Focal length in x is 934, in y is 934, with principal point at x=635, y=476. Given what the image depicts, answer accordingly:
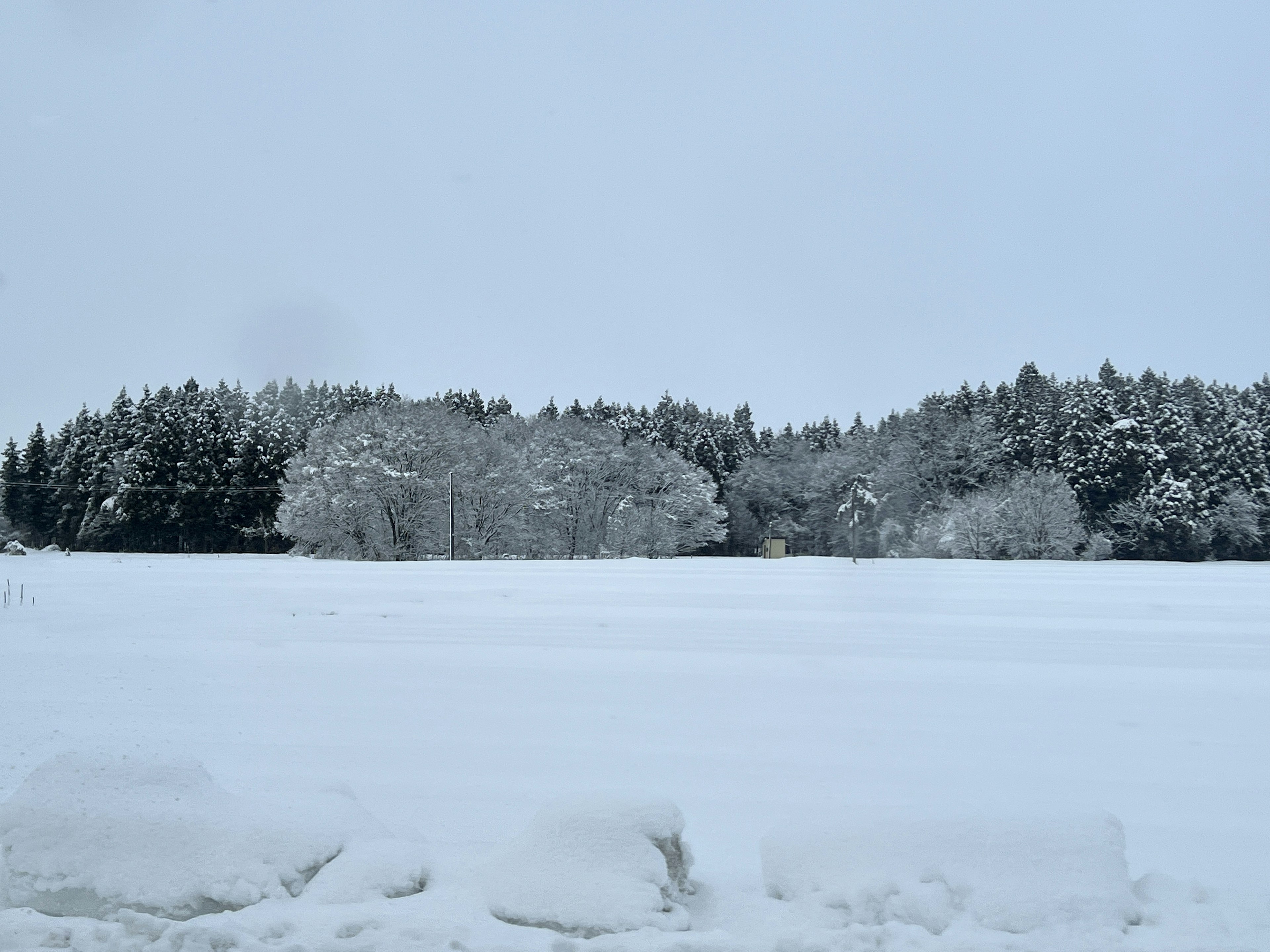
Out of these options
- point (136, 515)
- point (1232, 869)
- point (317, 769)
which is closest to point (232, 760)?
point (317, 769)

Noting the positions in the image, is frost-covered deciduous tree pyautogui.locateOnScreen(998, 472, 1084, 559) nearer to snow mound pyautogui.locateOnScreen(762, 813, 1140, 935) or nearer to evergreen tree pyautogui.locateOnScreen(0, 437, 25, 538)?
snow mound pyautogui.locateOnScreen(762, 813, 1140, 935)

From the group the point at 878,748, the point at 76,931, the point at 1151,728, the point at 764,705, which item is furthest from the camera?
the point at 764,705

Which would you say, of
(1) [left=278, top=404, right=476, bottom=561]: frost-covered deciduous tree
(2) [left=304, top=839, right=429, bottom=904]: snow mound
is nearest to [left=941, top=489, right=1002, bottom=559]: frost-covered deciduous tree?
(1) [left=278, top=404, right=476, bottom=561]: frost-covered deciduous tree

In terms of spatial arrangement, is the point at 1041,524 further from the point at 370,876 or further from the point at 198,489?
the point at 198,489

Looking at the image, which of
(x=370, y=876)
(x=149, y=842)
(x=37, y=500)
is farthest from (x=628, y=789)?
(x=37, y=500)

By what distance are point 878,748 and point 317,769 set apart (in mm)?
3660

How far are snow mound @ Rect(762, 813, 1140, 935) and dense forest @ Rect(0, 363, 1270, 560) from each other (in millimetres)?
40384

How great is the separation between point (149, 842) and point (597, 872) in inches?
73.3

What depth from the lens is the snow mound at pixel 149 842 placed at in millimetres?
3594

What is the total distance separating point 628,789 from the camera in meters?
5.42

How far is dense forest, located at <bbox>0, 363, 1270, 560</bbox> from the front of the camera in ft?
146

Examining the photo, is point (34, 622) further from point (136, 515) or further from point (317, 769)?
point (136, 515)

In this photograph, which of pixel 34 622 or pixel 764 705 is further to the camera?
pixel 34 622

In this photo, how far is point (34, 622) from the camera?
13406 mm
